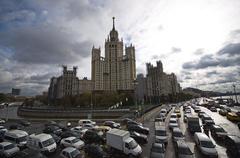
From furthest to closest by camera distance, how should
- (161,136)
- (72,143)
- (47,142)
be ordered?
(161,136) → (72,143) → (47,142)

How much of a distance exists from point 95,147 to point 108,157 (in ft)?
6.13

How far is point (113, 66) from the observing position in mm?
150625

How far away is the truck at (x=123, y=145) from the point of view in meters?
15.9

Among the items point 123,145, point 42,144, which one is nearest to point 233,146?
point 123,145

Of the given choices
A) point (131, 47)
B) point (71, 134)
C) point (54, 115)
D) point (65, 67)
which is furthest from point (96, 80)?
point (71, 134)

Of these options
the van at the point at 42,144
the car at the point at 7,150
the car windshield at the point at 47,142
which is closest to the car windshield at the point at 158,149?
the van at the point at 42,144

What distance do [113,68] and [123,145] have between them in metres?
135

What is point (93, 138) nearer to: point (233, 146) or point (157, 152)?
point (157, 152)

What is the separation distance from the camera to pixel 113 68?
150 meters

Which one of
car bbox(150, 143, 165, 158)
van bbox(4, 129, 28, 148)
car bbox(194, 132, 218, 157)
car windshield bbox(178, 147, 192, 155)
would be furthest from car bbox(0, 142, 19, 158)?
car bbox(194, 132, 218, 157)

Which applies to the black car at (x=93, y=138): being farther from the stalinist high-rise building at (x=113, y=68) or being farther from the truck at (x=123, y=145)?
the stalinist high-rise building at (x=113, y=68)

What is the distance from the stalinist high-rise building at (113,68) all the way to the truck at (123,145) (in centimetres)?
11815

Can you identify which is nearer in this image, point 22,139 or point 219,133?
point 22,139

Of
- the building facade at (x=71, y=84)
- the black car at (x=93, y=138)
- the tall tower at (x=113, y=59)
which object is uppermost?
the tall tower at (x=113, y=59)
